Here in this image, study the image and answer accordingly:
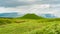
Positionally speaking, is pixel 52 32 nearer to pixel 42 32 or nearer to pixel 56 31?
pixel 56 31

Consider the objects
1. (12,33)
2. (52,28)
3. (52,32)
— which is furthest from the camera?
(12,33)

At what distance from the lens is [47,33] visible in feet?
103

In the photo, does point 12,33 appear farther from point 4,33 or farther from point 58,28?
point 58,28

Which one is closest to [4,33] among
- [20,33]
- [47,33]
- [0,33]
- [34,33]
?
[0,33]

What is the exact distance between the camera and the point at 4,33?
3969 cm

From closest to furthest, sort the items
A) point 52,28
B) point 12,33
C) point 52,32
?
point 52,32, point 52,28, point 12,33

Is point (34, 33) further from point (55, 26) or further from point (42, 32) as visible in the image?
point (55, 26)

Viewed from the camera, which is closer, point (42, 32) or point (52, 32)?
point (52, 32)

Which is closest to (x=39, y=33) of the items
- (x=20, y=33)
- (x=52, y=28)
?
(x=52, y=28)

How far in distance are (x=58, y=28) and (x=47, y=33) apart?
239 cm

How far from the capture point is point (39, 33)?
33.3 metres

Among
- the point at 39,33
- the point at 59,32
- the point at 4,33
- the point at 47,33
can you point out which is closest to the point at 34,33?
the point at 39,33

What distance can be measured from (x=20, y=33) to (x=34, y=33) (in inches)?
252

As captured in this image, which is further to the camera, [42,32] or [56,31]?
[42,32]
